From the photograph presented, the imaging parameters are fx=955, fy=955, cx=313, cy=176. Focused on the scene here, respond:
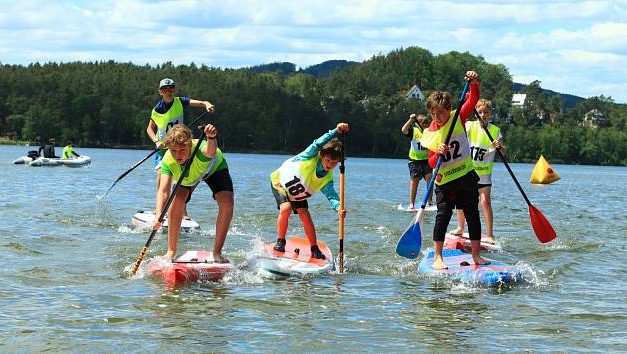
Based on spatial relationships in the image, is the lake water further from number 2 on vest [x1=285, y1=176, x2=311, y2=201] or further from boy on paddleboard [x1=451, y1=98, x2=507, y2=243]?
number 2 on vest [x1=285, y1=176, x2=311, y2=201]

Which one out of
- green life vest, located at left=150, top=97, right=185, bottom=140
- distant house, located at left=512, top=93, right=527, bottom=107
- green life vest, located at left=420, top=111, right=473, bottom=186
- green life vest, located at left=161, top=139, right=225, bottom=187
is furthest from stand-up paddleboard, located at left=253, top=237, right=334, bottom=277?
distant house, located at left=512, top=93, right=527, bottom=107

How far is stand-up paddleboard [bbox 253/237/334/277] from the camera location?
34.6 feet

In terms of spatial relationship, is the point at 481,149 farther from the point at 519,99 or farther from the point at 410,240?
the point at 519,99

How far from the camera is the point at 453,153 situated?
10.5 m

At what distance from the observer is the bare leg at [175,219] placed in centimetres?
1028

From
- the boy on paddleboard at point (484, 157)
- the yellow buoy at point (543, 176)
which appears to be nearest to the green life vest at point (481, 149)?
the boy on paddleboard at point (484, 157)

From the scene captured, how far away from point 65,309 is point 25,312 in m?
0.36

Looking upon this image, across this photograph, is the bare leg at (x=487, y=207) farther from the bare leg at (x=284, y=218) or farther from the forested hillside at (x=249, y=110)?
the forested hillside at (x=249, y=110)

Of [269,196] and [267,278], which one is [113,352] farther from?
[269,196]

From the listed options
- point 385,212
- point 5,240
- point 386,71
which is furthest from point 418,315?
point 386,71

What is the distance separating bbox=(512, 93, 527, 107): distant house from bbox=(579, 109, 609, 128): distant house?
38.4 feet

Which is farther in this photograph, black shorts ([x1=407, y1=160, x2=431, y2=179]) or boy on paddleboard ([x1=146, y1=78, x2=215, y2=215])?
black shorts ([x1=407, y1=160, x2=431, y2=179])

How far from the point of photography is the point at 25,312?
27.6 ft

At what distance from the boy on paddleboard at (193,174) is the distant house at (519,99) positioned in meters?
165
